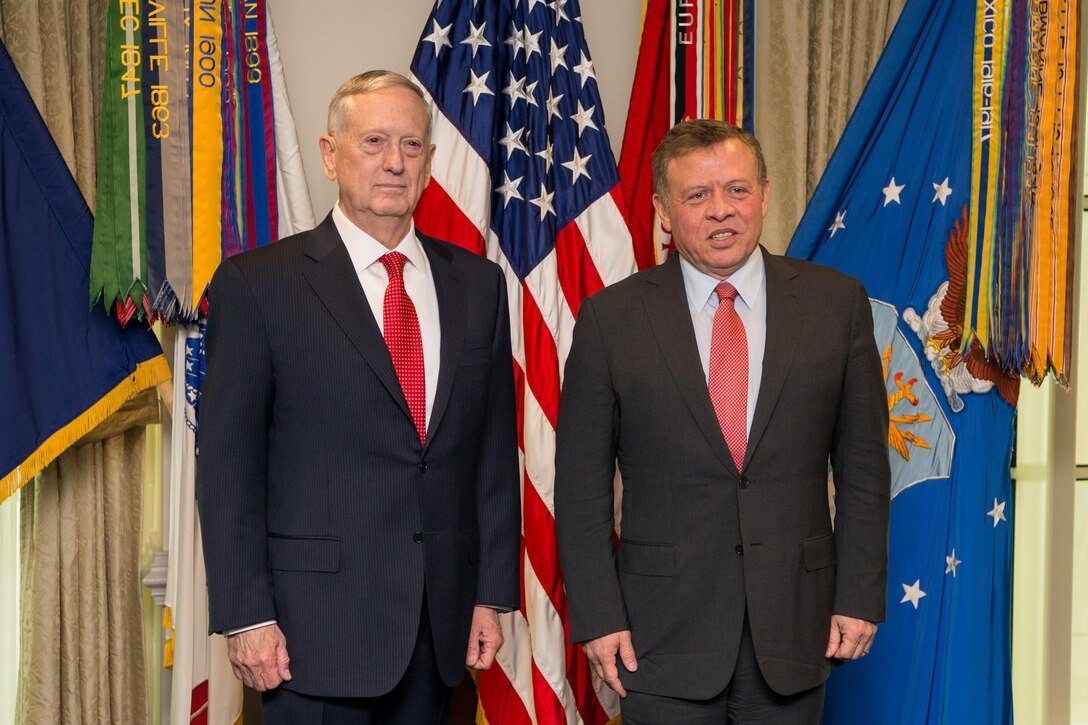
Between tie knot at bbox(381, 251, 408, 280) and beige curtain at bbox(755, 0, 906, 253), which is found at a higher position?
beige curtain at bbox(755, 0, 906, 253)

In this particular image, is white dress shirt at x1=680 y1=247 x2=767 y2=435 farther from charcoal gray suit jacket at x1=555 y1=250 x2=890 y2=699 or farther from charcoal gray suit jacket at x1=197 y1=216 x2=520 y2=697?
charcoal gray suit jacket at x1=197 y1=216 x2=520 y2=697

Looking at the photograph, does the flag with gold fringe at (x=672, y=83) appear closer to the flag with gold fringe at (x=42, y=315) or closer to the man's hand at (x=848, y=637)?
the man's hand at (x=848, y=637)

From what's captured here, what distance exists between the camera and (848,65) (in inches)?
118

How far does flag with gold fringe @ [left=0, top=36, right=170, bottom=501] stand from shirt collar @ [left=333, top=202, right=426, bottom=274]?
1000mm

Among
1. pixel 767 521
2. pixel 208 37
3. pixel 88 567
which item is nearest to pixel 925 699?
pixel 767 521

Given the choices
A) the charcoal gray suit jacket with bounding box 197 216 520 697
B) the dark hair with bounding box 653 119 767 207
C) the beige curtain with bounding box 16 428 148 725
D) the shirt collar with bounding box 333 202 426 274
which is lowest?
the beige curtain with bounding box 16 428 148 725

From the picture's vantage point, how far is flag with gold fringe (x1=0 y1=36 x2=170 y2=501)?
2541mm

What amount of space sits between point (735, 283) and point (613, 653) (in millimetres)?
707

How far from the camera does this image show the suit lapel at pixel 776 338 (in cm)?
187

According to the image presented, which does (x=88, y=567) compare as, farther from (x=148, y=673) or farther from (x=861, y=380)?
(x=861, y=380)

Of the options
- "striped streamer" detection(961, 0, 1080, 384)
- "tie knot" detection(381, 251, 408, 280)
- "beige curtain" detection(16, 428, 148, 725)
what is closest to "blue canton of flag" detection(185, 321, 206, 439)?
"beige curtain" detection(16, 428, 148, 725)

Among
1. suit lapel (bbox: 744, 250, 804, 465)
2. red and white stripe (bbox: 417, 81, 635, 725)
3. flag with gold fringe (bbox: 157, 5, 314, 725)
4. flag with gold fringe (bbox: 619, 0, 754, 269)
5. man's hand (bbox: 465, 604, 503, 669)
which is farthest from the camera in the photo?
flag with gold fringe (bbox: 619, 0, 754, 269)

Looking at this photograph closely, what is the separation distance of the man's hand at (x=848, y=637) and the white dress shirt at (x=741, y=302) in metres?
0.49

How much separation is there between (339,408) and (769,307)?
2.58 ft
